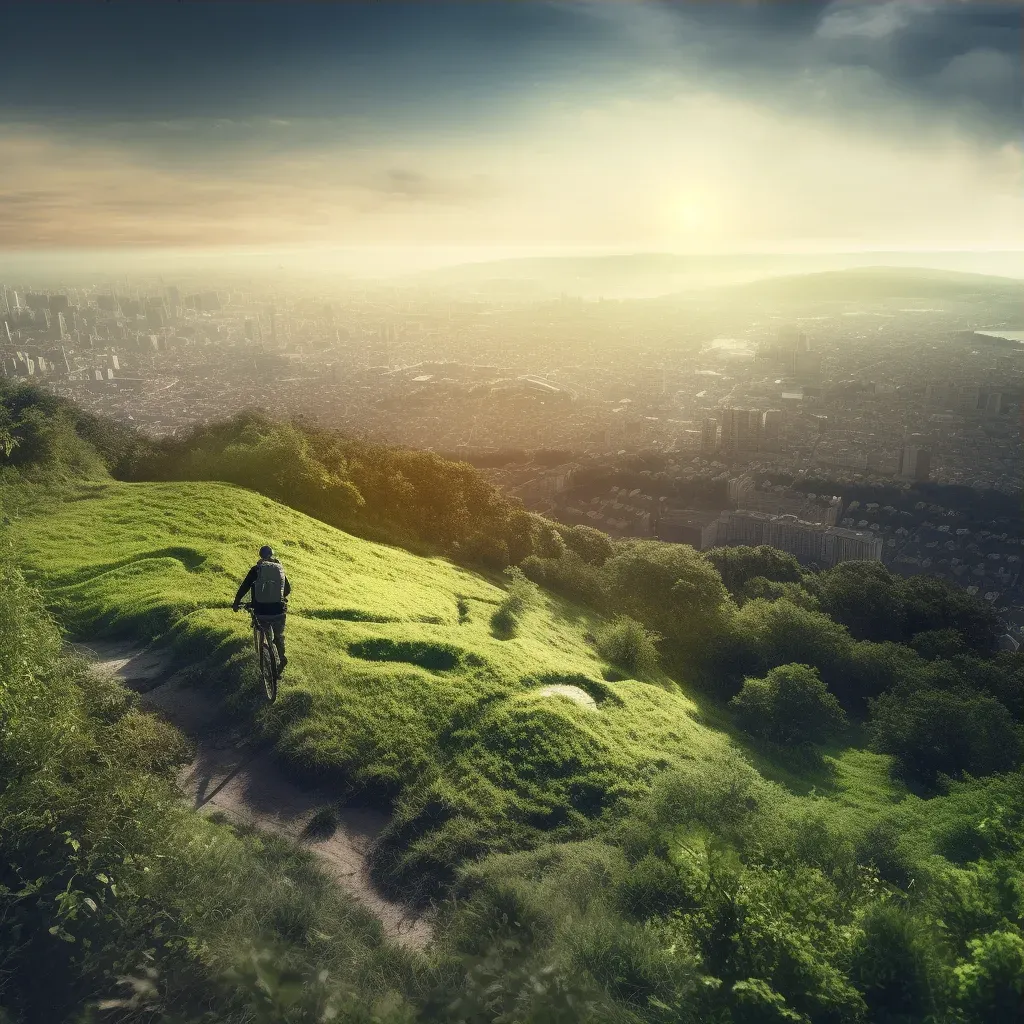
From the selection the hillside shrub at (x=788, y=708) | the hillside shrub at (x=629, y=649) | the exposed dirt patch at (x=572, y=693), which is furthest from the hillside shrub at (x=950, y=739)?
the exposed dirt patch at (x=572, y=693)

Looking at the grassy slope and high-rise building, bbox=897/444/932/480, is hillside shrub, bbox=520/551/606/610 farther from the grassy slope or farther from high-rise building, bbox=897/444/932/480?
high-rise building, bbox=897/444/932/480

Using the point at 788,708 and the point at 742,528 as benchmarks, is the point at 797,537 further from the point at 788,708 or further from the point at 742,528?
the point at 788,708

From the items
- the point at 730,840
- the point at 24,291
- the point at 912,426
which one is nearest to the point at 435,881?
the point at 730,840

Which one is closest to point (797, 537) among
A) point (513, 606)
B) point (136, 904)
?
point (513, 606)

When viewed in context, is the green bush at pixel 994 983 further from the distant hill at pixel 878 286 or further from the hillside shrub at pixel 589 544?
the distant hill at pixel 878 286

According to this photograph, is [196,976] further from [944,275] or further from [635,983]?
[944,275]

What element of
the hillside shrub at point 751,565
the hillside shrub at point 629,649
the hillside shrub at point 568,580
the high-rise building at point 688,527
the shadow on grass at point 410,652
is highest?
the shadow on grass at point 410,652
